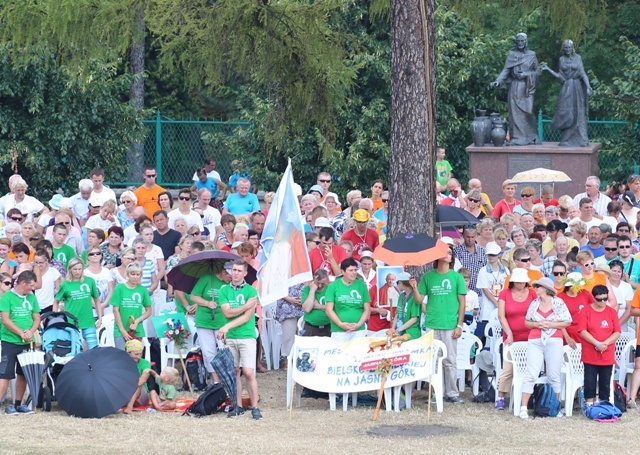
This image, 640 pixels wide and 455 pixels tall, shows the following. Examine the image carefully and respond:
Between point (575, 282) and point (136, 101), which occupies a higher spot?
point (136, 101)

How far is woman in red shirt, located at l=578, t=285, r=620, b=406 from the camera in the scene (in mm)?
12539

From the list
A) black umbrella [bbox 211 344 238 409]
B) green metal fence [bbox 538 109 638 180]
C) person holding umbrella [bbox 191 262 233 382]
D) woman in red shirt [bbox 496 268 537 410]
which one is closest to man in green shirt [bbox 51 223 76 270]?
person holding umbrella [bbox 191 262 233 382]

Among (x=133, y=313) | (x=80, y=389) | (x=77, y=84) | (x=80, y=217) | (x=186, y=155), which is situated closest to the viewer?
(x=80, y=389)

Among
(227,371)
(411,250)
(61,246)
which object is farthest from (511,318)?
(61,246)

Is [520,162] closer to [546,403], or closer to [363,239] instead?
[363,239]

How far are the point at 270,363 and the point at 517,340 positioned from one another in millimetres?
3400

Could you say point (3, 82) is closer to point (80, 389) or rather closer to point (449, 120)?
point (449, 120)

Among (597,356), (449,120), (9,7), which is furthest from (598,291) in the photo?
(449,120)

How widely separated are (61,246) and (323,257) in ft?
9.88

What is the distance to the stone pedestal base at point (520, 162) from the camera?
20.9m

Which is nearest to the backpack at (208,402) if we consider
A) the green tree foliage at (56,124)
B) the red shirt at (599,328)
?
Answer: the red shirt at (599,328)

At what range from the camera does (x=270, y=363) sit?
49.7 ft

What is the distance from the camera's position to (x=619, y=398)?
1266cm

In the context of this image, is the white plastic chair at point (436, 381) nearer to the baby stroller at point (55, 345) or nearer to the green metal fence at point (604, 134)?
→ the baby stroller at point (55, 345)
